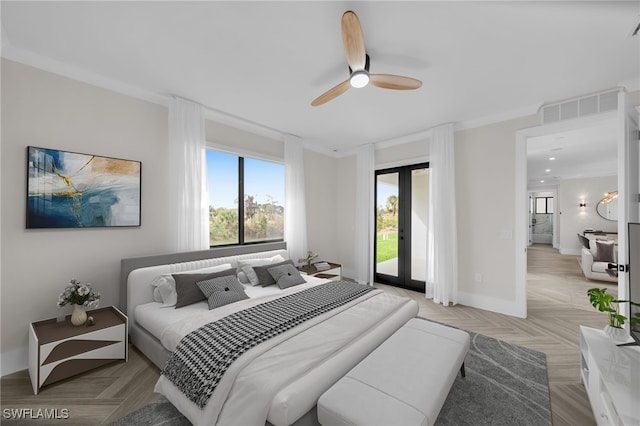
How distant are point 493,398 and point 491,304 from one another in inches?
84.2

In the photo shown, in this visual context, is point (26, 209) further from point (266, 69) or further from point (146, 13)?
point (266, 69)

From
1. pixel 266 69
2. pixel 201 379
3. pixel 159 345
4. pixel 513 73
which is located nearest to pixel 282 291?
pixel 159 345

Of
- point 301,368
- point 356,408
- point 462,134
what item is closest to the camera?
point 356,408

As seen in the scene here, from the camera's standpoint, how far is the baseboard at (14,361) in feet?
7.07

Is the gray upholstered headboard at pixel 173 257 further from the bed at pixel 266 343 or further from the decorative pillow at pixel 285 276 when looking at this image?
the decorative pillow at pixel 285 276


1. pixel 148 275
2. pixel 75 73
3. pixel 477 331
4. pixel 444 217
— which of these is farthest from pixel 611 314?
pixel 75 73

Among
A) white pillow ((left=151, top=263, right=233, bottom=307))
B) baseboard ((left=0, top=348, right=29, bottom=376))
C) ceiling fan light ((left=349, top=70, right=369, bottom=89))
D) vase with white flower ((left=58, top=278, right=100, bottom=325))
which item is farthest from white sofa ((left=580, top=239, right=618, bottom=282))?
baseboard ((left=0, top=348, right=29, bottom=376))

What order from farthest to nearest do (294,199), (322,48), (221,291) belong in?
(294,199) → (221,291) → (322,48)

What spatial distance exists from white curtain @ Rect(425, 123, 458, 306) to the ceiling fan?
194cm

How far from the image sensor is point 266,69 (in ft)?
8.30

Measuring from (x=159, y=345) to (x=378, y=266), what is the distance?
13.3 ft

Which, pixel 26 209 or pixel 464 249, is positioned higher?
pixel 26 209

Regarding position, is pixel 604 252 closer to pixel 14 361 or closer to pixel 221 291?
pixel 221 291

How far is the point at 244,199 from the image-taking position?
4.07m
